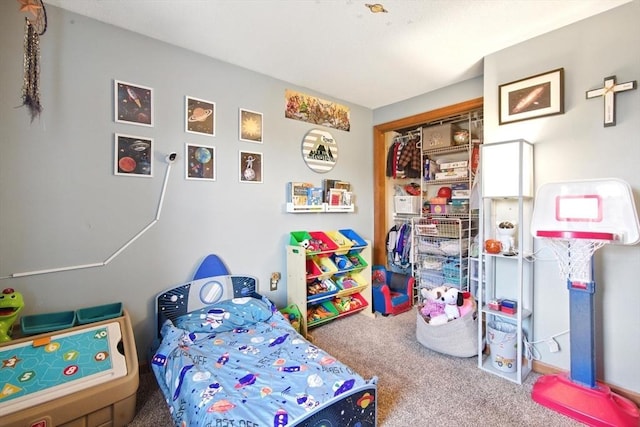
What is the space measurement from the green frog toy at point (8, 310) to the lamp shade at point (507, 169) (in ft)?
10.2

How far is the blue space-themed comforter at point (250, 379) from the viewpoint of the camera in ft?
4.30

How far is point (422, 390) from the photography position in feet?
6.28

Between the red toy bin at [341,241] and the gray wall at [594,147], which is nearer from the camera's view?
the gray wall at [594,147]

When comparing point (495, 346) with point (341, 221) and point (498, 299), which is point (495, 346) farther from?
point (341, 221)

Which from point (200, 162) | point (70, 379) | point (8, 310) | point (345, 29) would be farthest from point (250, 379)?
point (345, 29)

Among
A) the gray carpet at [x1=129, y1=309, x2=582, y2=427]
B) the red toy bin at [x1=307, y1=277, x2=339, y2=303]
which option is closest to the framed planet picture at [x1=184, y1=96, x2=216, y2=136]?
the red toy bin at [x1=307, y1=277, x2=339, y2=303]

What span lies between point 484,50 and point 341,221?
7.03 ft

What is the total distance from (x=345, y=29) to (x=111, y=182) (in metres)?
2.01

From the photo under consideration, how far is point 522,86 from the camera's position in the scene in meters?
2.19

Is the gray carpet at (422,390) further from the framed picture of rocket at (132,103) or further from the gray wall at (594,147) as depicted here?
the framed picture of rocket at (132,103)

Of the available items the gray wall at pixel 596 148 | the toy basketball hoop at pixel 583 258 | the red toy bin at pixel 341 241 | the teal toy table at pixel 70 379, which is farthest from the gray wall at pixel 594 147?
the teal toy table at pixel 70 379

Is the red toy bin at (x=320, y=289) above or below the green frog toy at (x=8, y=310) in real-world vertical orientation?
below

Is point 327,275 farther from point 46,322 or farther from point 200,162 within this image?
point 46,322

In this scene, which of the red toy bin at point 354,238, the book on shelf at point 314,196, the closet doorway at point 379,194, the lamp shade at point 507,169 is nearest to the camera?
the lamp shade at point 507,169
